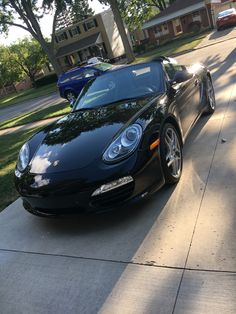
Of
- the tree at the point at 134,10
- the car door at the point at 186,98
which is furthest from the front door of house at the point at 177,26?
the car door at the point at 186,98

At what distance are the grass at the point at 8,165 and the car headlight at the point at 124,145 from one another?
2184 millimetres

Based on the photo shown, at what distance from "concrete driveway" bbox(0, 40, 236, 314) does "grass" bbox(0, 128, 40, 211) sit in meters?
0.78

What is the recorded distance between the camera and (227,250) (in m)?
2.80

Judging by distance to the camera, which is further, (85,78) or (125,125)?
(85,78)

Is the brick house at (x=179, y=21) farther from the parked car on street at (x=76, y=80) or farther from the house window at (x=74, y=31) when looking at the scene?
the parked car on street at (x=76, y=80)

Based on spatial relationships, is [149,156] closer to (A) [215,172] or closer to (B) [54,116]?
(A) [215,172]

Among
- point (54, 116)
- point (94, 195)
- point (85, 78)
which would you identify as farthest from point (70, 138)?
A: point (85, 78)

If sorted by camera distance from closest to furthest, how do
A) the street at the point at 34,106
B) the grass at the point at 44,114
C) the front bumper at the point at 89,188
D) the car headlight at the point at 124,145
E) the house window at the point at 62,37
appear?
the front bumper at the point at 89,188, the car headlight at the point at 124,145, the grass at the point at 44,114, the street at the point at 34,106, the house window at the point at 62,37

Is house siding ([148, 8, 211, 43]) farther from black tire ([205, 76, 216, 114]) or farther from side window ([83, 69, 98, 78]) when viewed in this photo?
black tire ([205, 76, 216, 114])

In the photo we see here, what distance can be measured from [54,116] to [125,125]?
336 inches

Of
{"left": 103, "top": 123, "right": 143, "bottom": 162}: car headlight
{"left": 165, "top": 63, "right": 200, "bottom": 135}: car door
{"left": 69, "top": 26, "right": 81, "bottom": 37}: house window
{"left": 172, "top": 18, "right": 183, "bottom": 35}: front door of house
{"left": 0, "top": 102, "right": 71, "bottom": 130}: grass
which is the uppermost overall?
{"left": 103, "top": 123, "right": 143, "bottom": 162}: car headlight

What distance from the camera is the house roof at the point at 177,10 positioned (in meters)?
43.3

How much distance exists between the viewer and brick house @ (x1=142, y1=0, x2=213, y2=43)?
141 feet

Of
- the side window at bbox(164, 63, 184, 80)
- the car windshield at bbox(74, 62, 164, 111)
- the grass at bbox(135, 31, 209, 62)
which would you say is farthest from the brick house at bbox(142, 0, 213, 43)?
the car windshield at bbox(74, 62, 164, 111)
